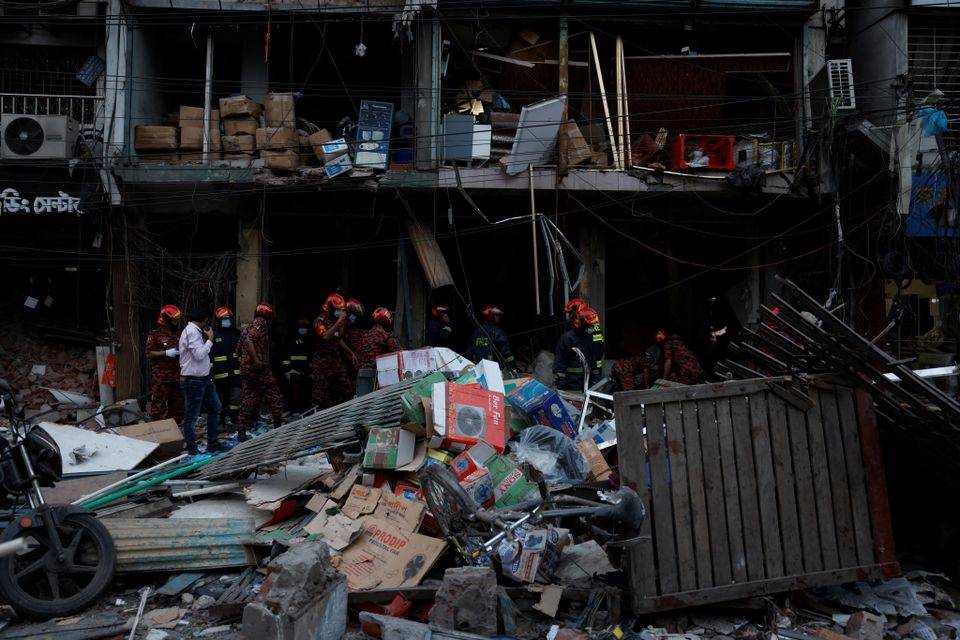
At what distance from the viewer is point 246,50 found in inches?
535

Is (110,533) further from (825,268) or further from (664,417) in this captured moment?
(825,268)

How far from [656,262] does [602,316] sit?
6.42ft

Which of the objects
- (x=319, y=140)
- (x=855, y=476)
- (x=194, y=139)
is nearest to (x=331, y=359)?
(x=319, y=140)

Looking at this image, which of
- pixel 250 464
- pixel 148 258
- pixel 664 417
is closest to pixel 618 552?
pixel 664 417

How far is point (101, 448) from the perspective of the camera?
8.49 metres

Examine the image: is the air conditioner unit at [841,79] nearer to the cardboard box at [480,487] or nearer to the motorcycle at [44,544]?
the cardboard box at [480,487]

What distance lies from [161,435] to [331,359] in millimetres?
2502

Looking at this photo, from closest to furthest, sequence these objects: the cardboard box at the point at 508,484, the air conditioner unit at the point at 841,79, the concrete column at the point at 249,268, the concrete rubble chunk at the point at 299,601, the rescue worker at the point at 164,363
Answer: the concrete rubble chunk at the point at 299,601
the cardboard box at the point at 508,484
the rescue worker at the point at 164,363
the air conditioner unit at the point at 841,79
the concrete column at the point at 249,268

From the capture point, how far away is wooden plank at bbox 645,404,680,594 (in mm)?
4820

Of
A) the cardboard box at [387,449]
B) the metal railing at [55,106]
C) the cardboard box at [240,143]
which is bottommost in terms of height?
the cardboard box at [387,449]

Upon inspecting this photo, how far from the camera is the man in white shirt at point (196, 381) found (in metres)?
9.21

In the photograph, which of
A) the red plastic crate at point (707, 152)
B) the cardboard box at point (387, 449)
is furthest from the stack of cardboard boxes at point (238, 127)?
the cardboard box at point (387, 449)

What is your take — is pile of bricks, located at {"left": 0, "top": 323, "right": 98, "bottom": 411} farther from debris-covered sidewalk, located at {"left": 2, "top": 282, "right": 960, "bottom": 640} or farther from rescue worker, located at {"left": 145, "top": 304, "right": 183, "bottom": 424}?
debris-covered sidewalk, located at {"left": 2, "top": 282, "right": 960, "bottom": 640}

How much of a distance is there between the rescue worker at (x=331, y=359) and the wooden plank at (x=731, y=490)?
6685mm
